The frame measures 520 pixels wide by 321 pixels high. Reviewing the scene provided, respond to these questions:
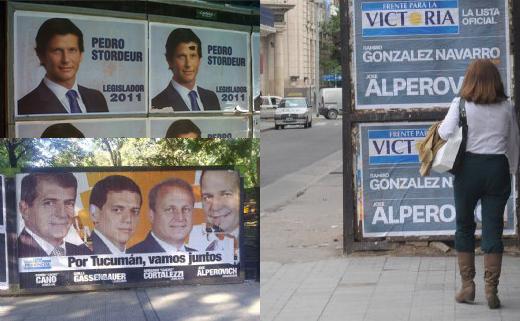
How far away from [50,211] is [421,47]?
4.75m

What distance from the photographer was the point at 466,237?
17.1 feet

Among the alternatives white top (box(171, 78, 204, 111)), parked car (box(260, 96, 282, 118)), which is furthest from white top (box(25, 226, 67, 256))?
parked car (box(260, 96, 282, 118))

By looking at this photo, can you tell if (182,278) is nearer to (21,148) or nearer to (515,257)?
Result: (21,148)

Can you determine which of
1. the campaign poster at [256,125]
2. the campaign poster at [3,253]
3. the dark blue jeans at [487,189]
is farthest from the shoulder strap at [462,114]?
the campaign poster at [3,253]

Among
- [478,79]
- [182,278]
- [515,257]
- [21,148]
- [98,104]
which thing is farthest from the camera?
[515,257]

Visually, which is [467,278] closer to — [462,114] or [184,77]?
[462,114]

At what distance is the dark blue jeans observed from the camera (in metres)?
5.06

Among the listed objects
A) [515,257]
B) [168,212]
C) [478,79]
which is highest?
[478,79]

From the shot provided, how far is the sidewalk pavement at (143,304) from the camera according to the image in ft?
9.09

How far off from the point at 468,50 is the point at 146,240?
15.3ft

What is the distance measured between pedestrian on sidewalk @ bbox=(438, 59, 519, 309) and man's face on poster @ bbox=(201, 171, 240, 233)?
2.67 m

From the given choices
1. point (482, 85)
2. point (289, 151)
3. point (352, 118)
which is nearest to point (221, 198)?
point (482, 85)

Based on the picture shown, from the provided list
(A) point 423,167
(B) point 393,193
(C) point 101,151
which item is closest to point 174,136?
(C) point 101,151

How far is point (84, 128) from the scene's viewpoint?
120 inches
